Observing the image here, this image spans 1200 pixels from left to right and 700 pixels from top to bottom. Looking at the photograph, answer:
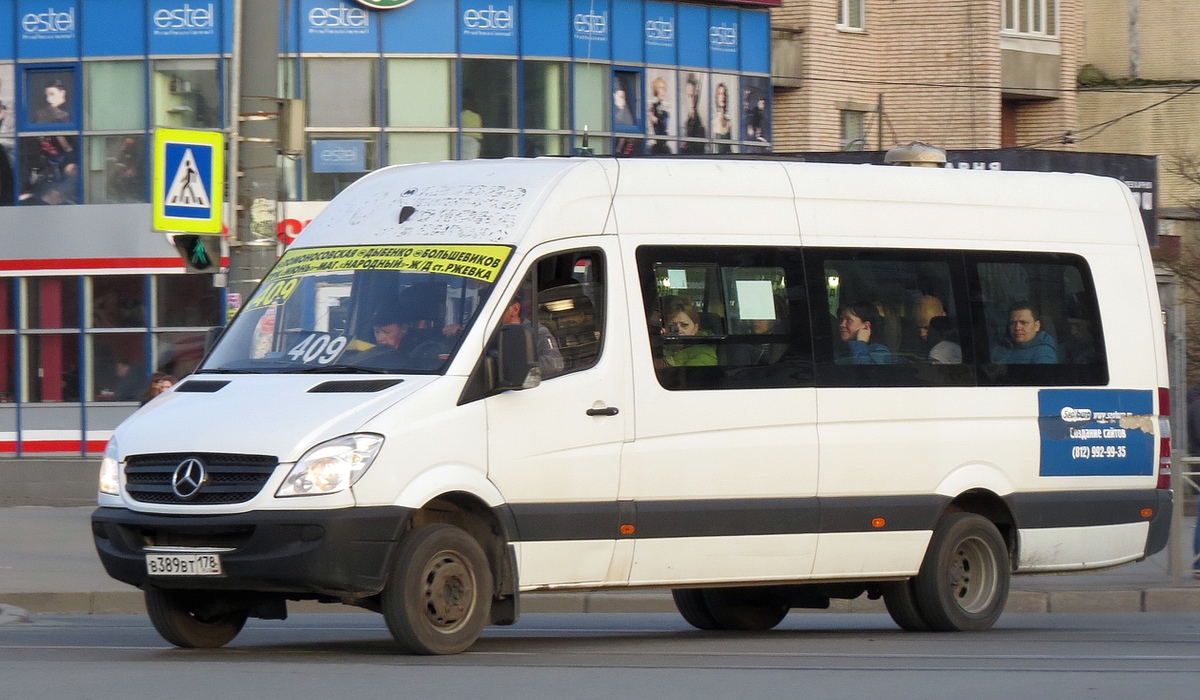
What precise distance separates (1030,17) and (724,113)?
462 inches

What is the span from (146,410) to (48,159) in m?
20.8

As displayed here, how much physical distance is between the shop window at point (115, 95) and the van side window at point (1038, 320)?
1965 centimetres

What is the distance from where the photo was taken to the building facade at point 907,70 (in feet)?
123

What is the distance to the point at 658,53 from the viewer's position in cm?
3070

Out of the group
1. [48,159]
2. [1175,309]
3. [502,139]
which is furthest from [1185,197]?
[48,159]

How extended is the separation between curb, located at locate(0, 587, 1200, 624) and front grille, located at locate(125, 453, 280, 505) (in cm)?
426

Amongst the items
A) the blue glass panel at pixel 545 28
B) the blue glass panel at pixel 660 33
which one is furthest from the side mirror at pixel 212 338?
the blue glass panel at pixel 660 33

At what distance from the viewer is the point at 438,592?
347 inches

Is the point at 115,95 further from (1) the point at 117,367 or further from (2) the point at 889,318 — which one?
(2) the point at 889,318

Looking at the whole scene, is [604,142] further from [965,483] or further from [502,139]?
[965,483]

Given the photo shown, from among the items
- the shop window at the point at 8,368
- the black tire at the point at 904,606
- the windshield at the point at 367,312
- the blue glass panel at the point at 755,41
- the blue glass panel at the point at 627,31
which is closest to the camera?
the windshield at the point at 367,312

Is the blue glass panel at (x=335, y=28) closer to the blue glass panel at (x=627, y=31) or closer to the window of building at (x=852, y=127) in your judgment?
the blue glass panel at (x=627, y=31)

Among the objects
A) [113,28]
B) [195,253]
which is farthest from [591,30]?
[195,253]

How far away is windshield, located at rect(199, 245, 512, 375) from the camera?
902 cm
